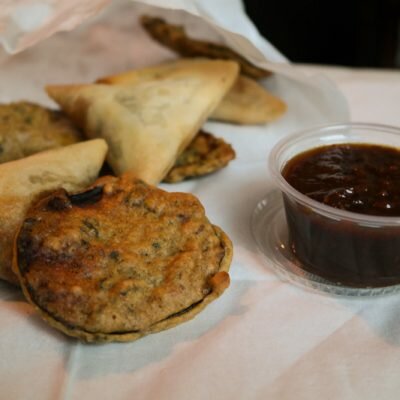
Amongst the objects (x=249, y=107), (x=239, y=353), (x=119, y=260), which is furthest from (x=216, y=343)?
(x=249, y=107)

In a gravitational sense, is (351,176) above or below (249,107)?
above

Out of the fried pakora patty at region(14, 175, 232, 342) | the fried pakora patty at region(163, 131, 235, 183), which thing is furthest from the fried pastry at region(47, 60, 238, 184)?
the fried pakora patty at region(14, 175, 232, 342)

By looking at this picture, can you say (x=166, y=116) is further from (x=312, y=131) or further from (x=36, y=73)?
(x=36, y=73)

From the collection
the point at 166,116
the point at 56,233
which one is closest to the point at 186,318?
the point at 56,233

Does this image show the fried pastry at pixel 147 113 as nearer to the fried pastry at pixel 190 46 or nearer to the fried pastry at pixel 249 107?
the fried pastry at pixel 249 107

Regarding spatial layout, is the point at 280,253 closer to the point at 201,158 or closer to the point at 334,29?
the point at 201,158

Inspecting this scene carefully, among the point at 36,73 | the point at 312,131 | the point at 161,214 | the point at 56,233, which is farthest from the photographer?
the point at 36,73

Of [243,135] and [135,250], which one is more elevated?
[135,250]
